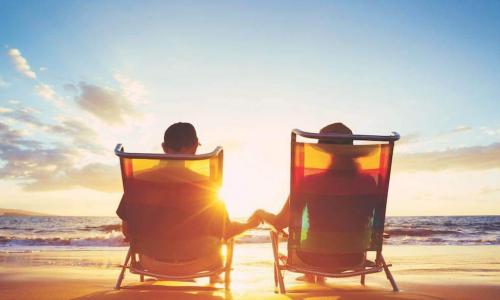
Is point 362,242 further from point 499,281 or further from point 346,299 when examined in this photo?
point 499,281

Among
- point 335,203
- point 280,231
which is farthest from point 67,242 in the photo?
point 335,203

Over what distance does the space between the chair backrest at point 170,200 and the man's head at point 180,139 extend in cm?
23

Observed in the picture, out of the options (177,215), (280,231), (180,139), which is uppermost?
(180,139)

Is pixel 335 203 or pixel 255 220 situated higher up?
pixel 335 203

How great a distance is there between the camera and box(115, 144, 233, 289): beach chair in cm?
363

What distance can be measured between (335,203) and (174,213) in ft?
4.98

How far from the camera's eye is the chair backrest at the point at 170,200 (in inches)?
143

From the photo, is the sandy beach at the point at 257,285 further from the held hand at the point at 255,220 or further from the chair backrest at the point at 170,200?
the held hand at the point at 255,220

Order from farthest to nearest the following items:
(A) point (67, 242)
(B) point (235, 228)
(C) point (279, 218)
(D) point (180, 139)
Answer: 1. (A) point (67, 242)
2. (C) point (279, 218)
3. (B) point (235, 228)
4. (D) point (180, 139)

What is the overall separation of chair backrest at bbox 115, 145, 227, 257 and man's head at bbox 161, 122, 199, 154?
8.9 inches

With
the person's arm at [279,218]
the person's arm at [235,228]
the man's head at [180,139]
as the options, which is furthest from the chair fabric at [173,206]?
the person's arm at [279,218]

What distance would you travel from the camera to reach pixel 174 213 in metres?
3.67

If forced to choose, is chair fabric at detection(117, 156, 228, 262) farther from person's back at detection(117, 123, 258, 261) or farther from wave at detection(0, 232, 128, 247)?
wave at detection(0, 232, 128, 247)

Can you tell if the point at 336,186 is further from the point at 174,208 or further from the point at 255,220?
the point at 174,208
